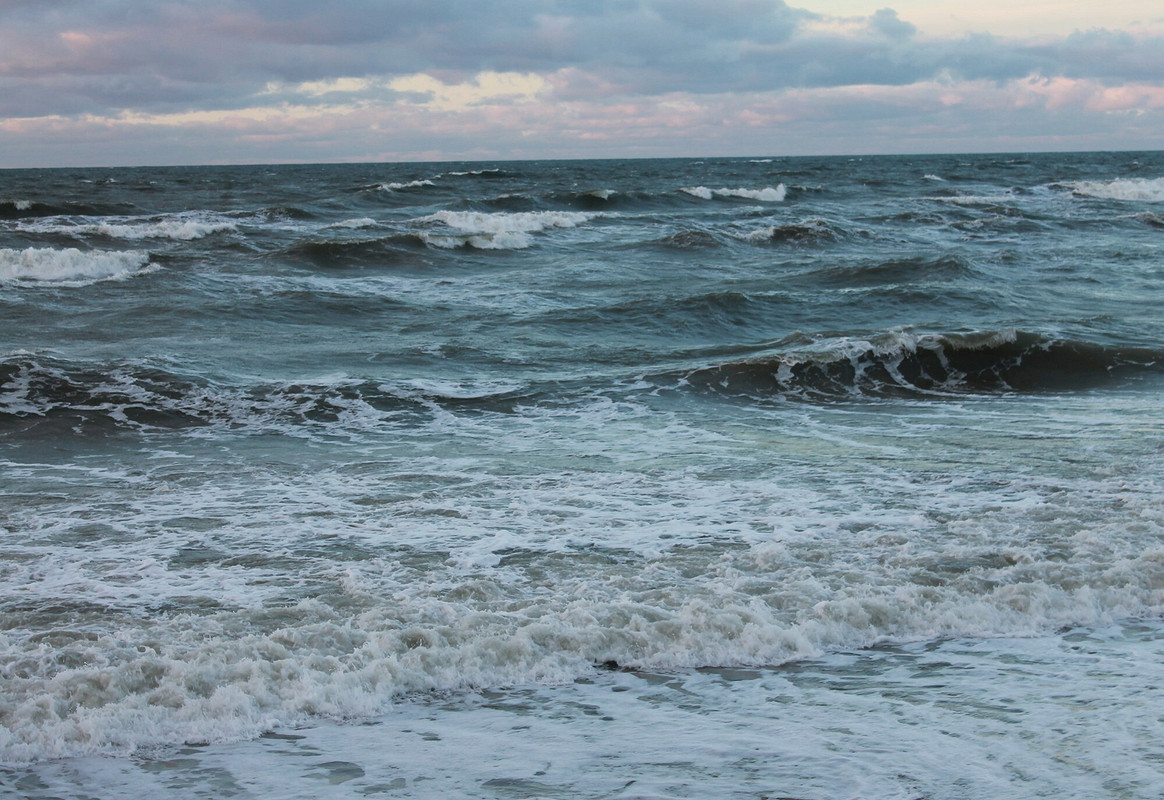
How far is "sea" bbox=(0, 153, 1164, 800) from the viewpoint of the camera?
3.86 metres

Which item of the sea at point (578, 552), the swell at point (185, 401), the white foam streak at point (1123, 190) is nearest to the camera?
the sea at point (578, 552)

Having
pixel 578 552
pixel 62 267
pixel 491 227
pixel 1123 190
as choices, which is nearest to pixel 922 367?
pixel 578 552

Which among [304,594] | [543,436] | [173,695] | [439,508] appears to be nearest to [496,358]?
[543,436]

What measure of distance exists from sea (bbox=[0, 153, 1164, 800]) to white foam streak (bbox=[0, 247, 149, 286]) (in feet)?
7.89

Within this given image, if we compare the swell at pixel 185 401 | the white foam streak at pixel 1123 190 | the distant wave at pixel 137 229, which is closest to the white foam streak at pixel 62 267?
the distant wave at pixel 137 229

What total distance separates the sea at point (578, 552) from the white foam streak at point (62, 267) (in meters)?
2.40

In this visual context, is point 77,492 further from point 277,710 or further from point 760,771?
point 760,771

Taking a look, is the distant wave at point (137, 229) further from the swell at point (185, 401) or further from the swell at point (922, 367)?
the swell at point (922, 367)

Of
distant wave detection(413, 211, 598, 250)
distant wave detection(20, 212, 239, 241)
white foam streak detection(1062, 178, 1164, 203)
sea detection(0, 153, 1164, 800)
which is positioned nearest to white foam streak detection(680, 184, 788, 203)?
distant wave detection(413, 211, 598, 250)

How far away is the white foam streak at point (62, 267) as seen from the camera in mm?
18922

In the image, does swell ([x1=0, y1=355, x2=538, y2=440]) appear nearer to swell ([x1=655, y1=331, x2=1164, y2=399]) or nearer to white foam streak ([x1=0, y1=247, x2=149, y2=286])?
Result: swell ([x1=655, y1=331, x2=1164, y2=399])

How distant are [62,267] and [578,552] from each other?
675 inches

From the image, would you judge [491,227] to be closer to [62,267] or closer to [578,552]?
[62,267]

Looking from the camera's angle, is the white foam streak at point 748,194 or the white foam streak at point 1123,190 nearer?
the white foam streak at point 748,194
